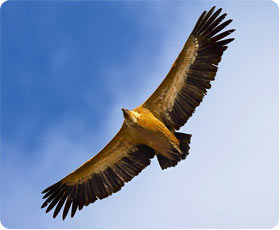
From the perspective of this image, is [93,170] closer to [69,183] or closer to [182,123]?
[69,183]

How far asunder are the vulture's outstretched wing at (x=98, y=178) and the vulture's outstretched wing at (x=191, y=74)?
1.39m

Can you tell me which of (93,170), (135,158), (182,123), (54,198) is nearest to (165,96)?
(182,123)

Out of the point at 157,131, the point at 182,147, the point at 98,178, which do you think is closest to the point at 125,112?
the point at 157,131

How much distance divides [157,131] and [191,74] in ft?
5.61

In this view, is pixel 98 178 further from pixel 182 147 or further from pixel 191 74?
pixel 191 74

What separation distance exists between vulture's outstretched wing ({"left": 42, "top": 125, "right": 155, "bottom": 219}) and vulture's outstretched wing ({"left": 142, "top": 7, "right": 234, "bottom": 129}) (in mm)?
1392

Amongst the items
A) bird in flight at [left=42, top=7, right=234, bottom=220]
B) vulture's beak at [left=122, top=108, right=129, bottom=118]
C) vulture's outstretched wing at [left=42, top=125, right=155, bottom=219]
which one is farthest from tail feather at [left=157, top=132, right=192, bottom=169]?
vulture's beak at [left=122, top=108, right=129, bottom=118]

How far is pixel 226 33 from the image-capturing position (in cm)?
1252

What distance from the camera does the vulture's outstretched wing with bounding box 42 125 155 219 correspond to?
45.0ft

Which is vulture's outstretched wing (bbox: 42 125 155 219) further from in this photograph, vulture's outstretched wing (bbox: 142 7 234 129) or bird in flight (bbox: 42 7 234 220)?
vulture's outstretched wing (bbox: 142 7 234 129)

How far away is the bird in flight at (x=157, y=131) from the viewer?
41.8 ft

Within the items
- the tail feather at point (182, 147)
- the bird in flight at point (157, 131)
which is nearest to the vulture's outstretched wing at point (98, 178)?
the bird in flight at point (157, 131)

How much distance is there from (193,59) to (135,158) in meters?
3.12

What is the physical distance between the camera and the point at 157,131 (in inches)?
501
